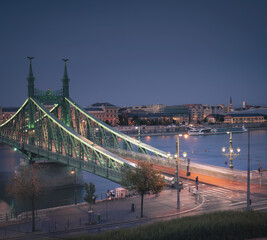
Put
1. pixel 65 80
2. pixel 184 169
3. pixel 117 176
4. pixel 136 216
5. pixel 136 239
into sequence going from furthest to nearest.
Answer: pixel 65 80 → pixel 184 169 → pixel 117 176 → pixel 136 216 → pixel 136 239

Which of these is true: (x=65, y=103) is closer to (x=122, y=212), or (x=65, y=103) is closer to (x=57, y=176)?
(x=57, y=176)

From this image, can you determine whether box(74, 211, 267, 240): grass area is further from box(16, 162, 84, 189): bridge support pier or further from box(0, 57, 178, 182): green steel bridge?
box(16, 162, 84, 189): bridge support pier

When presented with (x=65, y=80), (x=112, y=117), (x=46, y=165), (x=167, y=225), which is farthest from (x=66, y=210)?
(x=112, y=117)

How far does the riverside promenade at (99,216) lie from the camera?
17734 millimetres

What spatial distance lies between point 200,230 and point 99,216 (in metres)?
6.95

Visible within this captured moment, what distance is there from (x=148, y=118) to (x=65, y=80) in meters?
152

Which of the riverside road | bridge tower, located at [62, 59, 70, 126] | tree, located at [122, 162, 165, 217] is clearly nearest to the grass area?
the riverside road

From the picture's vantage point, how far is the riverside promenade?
58.2 feet

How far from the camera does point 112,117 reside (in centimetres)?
16075

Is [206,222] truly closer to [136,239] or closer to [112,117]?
[136,239]

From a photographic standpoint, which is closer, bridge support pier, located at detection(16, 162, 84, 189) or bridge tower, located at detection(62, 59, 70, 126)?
bridge support pier, located at detection(16, 162, 84, 189)

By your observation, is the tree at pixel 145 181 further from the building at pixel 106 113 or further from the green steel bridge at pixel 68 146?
the building at pixel 106 113

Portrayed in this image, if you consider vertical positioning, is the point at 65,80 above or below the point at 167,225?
above

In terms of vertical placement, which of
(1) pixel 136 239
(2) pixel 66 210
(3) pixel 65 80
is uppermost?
(3) pixel 65 80
